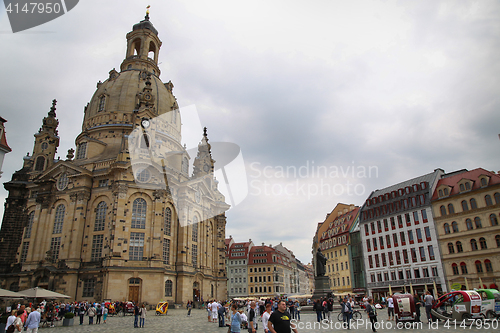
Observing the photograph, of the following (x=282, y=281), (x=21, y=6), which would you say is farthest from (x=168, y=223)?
(x=282, y=281)

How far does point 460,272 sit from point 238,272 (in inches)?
2466

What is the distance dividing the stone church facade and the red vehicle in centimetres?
3092

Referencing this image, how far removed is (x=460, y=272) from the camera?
4497 centimetres

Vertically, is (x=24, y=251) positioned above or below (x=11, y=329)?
above

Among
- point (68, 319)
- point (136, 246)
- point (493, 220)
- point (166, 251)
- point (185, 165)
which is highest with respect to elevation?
point (185, 165)

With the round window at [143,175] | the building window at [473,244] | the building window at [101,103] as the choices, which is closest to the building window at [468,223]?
the building window at [473,244]

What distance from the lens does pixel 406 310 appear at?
17969 mm

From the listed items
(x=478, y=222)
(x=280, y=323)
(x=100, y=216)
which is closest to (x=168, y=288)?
(x=100, y=216)

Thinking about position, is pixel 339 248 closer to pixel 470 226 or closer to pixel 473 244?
pixel 473 244

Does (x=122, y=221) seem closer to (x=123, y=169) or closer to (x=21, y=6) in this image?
(x=123, y=169)

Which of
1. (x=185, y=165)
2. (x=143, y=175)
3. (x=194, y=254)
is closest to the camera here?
(x=143, y=175)

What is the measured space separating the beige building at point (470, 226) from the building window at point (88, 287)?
46.1 m

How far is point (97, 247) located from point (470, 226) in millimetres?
48912

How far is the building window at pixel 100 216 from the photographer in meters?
44.5
